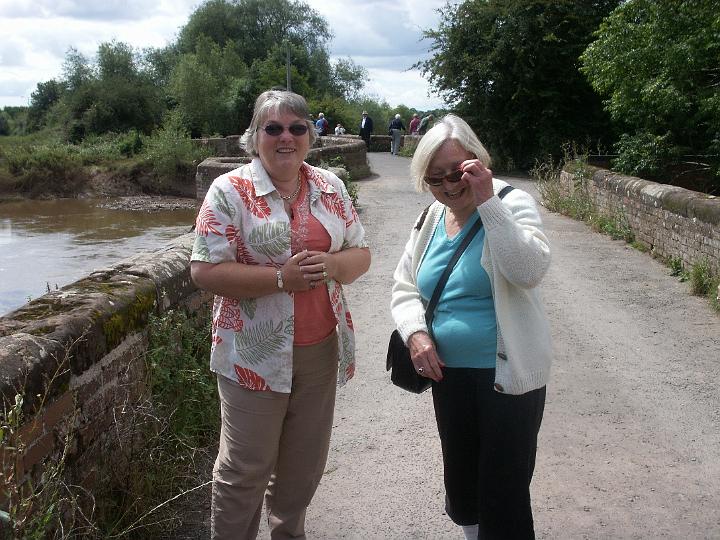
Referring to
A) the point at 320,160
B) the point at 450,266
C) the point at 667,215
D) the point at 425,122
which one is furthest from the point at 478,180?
the point at 320,160

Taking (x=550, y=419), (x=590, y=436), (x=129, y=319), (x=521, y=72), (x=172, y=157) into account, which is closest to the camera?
(x=129, y=319)

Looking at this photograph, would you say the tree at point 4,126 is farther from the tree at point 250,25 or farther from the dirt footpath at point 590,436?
the dirt footpath at point 590,436

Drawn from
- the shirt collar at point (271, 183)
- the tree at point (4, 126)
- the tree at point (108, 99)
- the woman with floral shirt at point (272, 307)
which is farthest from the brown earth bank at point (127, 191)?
the tree at point (4, 126)

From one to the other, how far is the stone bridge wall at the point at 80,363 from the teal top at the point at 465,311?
1333 millimetres

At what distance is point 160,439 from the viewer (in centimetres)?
375

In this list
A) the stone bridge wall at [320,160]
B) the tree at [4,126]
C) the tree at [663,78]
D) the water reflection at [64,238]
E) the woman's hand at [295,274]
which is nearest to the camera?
the woman's hand at [295,274]

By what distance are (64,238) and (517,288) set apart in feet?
89.9

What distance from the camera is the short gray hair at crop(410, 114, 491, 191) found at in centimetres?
283

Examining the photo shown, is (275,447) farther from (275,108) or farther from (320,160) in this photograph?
(320,160)

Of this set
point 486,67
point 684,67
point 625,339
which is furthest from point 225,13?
point 625,339

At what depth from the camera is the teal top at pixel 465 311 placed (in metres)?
2.75

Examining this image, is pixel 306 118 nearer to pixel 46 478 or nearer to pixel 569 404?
pixel 46 478

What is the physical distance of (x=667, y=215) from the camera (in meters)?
9.86

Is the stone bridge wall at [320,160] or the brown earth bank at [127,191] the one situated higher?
the stone bridge wall at [320,160]
